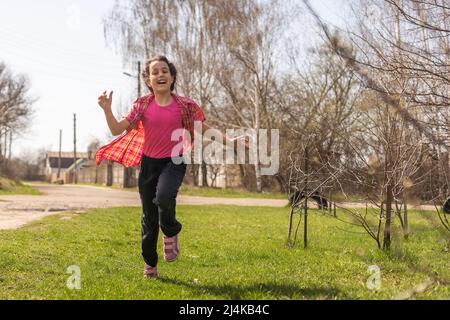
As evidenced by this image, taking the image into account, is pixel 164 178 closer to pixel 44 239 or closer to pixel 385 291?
pixel 385 291

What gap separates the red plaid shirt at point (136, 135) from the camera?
487cm

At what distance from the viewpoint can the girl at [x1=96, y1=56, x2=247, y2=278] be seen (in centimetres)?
472

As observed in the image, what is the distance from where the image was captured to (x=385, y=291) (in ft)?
13.7

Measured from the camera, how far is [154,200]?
4.61 metres

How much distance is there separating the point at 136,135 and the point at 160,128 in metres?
0.46

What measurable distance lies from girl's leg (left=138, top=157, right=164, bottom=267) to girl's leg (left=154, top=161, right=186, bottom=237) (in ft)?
0.34

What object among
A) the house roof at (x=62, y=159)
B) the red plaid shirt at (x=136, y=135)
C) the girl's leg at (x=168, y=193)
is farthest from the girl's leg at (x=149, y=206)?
the house roof at (x=62, y=159)

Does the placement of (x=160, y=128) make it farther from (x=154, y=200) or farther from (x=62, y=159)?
(x=62, y=159)

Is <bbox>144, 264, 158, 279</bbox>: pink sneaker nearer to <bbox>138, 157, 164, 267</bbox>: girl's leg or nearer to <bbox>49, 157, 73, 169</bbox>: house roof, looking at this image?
<bbox>138, 157, 164, 267</bbox>: girl's leg

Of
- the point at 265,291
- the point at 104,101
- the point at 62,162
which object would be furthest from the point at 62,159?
the point at 265,291

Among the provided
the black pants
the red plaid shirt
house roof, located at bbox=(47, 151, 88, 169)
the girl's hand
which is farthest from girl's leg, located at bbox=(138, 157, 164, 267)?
house roof, located at bbox=(47, 151, 88, 169)
